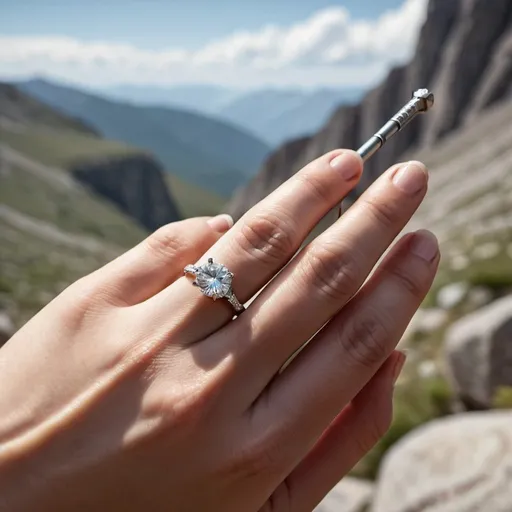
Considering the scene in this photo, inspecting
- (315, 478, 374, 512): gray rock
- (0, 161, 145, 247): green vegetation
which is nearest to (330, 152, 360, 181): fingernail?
(315, 478, 374, 512): gray rock

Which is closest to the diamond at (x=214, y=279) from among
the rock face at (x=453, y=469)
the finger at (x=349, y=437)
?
the finger at (x=349, y=437)

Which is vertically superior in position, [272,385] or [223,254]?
[223,254]

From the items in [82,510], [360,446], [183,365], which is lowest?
[360,446]

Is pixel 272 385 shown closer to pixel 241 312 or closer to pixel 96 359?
pixel 241 312

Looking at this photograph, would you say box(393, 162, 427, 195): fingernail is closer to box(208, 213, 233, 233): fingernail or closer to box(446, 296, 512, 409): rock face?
box(208, 213, 233, 233): fingernail

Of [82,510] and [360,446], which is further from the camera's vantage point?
[360,446]

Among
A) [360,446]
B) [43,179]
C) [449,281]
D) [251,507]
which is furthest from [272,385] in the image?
[43,179]
